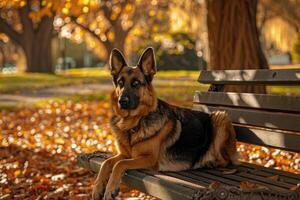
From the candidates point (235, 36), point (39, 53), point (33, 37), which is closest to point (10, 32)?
point (33, 37)

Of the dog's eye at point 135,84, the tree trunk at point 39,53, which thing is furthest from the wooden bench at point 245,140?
the tree trunk at point 39,53

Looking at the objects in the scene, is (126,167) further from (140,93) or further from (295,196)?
(295,196)

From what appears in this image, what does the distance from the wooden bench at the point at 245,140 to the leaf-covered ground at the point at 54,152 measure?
1.30 metres

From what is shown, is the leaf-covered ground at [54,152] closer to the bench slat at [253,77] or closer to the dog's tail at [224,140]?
the dog's tail at [224,140]

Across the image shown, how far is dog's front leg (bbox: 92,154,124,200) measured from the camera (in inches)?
168

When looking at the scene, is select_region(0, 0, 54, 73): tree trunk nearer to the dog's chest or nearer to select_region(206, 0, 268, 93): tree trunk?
select_region(206, 0, 268, 93): tree trunk

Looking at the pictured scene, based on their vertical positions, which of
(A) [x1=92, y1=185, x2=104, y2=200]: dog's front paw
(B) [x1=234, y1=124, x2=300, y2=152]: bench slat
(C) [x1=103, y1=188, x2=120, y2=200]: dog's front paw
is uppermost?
(B) [x1=234, y1=124, x2=300, y2=152]: bench slat

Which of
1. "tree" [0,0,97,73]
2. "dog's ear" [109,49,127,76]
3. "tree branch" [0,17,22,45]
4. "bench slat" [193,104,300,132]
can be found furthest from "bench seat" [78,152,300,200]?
"tree branch" [0,17,22,45]

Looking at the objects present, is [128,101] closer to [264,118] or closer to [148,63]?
[148,63]

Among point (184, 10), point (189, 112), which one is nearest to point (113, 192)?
point (189, 112)

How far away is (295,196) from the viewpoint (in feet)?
11.6

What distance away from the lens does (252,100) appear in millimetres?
4824

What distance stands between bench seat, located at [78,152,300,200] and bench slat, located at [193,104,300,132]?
1.34ft

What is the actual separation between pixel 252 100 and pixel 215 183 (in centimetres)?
139
